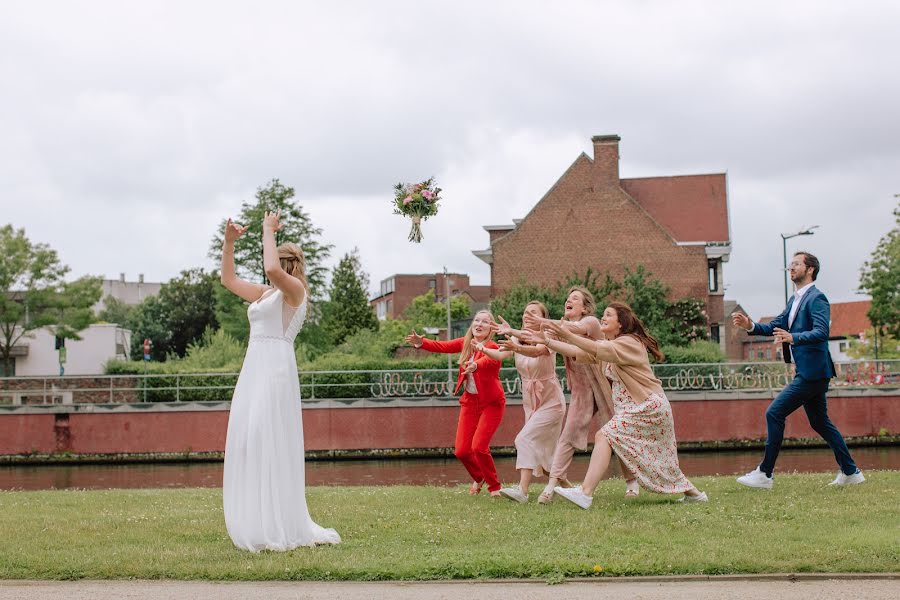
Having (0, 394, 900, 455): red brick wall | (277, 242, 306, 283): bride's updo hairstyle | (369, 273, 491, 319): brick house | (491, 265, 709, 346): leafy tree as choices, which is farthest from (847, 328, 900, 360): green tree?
(369, 273, 491, 319): brick house

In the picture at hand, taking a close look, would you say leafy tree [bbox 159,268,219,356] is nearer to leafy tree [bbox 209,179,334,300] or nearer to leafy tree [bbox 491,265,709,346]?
leafy tree [bbox 209,179,334,300]

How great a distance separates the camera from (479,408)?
11.7 m

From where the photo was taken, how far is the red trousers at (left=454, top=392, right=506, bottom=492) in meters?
11.4

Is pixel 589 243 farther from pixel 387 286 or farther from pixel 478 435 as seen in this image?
pixel 387 286

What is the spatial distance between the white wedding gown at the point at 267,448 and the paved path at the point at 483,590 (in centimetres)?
96

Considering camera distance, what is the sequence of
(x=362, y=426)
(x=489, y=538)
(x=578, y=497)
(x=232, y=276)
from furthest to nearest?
(x=362, y=426) → (x=578, y=497) → (x=232, y=276) → (x=489, y=538)

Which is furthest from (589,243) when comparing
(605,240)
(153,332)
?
(153,332)

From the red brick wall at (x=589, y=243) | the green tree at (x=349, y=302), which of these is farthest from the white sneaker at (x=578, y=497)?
the green tree at (x=349, y=302)

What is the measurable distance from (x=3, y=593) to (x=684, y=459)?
2280cm

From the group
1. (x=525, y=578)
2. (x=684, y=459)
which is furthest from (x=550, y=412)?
(x=684, y=459)

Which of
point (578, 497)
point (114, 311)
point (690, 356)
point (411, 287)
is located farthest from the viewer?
point (411, 287)

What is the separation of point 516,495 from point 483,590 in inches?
172

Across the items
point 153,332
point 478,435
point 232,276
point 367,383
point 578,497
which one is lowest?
point 578,497

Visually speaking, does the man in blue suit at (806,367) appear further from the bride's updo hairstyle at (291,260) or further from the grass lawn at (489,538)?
the bride's updo hairstyle at (291,260)
